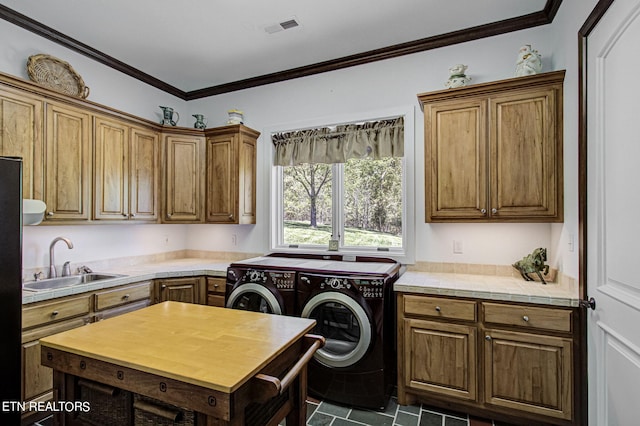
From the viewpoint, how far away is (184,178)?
3.52 metres

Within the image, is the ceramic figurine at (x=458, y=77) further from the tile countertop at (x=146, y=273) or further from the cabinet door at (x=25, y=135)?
the cabinet door at (x=25, y=135)

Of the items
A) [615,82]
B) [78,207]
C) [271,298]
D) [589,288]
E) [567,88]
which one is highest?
[567,88]

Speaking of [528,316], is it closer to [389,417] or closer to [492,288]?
[492,288]

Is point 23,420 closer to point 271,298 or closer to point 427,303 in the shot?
point 271,298

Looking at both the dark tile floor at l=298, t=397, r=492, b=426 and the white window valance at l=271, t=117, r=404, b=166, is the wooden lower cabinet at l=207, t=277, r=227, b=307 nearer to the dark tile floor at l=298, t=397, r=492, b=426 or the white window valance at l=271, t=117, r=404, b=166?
the dark tile floor at l=298, t=397, r=492, b=426

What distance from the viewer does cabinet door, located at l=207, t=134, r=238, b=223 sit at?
11.3ft

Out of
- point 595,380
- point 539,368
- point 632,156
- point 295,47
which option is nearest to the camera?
point 632,156

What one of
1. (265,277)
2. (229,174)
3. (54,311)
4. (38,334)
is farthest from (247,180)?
(38,334)

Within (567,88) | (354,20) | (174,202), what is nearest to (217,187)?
(174,202)

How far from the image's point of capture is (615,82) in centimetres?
157

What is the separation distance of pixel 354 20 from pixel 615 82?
1797 mm

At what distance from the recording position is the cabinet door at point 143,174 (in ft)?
10.4

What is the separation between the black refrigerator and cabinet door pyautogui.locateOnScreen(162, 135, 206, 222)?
1.93 m

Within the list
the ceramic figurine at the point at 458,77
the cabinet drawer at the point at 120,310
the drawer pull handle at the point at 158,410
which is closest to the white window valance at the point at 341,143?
the ceramic figurine at the point at 458,77
